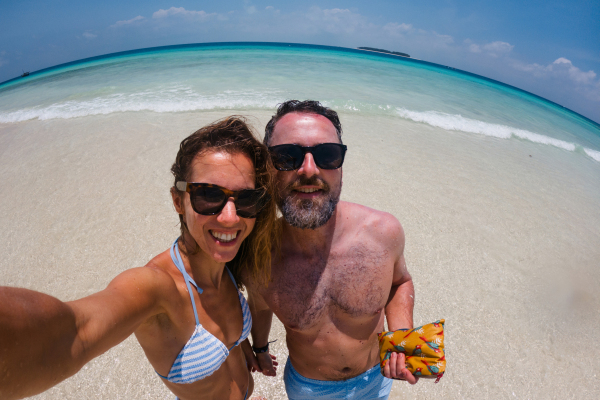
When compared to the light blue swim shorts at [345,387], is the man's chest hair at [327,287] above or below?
above

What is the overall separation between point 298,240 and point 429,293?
2.10m

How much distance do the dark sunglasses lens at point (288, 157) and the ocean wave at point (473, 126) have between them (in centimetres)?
899

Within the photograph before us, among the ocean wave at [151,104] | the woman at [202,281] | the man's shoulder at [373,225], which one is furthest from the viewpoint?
the ocean wave at [151,104]

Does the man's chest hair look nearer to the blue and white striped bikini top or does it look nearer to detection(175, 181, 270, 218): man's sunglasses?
the blue and white striped bikini top

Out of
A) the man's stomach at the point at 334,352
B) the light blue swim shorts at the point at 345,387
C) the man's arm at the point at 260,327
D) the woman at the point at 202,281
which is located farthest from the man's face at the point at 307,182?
the light blue swim shorts at the point at 345,387

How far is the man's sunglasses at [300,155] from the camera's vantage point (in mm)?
1695

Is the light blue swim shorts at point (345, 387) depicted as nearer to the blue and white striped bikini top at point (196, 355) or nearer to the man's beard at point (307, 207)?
the blue and white striped bikini top at point (196, 355)

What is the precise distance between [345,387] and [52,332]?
169 cm

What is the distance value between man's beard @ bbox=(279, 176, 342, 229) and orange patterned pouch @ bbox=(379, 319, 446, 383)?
701mm

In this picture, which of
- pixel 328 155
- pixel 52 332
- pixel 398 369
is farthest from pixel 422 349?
pixel 52 332

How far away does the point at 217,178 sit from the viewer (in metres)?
1.29

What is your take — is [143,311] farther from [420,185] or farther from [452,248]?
[420,185]

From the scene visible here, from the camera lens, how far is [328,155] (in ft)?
5.71

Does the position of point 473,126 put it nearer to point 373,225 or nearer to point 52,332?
point 373,225
